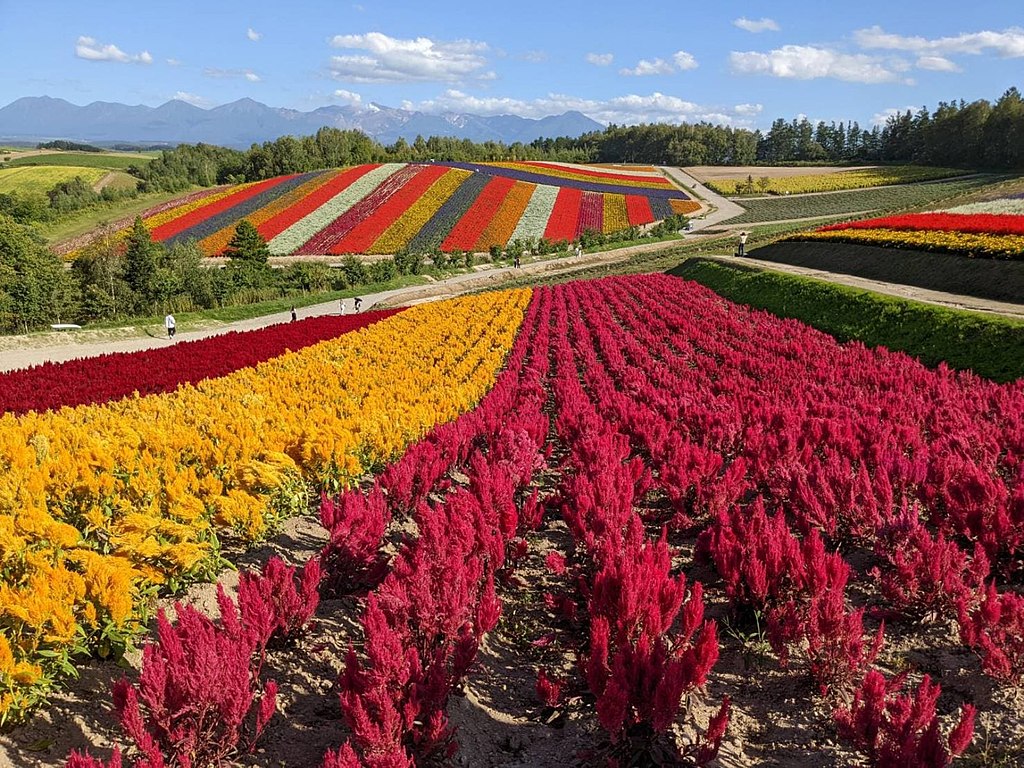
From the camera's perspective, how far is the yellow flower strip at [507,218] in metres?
53.2

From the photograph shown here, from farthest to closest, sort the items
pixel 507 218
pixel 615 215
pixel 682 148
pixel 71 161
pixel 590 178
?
pixel 71 161 → pixel 682 148 → pixel 590 178 → pixel 615 215 → pixel 507 218

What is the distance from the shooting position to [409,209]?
61.1 m

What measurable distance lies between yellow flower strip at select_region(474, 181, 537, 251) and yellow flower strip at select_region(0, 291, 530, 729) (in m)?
43.9

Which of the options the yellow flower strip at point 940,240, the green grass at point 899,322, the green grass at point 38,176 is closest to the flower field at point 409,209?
the yellow flower strip at point 940,240

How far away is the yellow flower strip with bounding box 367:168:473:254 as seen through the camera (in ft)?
171

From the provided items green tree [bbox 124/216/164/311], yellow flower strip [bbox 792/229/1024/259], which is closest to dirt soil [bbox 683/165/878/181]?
yellow flower strip [bbox 792/229/1024/259]

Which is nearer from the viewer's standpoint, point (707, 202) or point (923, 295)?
point (923, 295)

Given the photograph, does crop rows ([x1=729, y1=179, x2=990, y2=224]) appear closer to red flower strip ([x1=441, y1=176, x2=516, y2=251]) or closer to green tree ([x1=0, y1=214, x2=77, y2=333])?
red flower strip ([x1=441, y1=176, x2=516, y2=251])

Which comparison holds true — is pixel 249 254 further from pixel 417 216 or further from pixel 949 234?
pixel 949 234

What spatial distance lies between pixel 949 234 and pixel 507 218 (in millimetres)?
40828

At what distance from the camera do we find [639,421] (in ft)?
25.1

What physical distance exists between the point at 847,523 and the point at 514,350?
1114 centimetres

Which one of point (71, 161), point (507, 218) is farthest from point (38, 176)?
point (507, 218)

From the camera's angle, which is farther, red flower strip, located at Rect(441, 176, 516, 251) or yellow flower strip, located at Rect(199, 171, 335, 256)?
red flower strip, located at Rect(441, 176, 516, 251)
